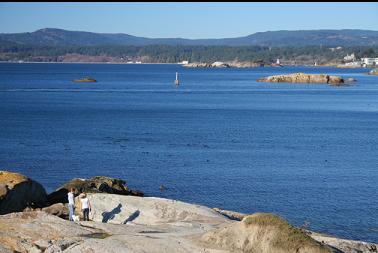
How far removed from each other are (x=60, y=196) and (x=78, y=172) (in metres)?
14.4

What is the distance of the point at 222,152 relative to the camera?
57656 mm

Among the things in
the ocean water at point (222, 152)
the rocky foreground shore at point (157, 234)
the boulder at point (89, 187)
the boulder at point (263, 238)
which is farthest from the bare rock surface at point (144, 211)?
the ocean water at point (222, 152)

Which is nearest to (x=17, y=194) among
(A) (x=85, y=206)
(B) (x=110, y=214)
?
(A) (x=85, y=206)

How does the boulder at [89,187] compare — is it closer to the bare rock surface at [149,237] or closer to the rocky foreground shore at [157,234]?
the rocky foreground shore at [157,234]

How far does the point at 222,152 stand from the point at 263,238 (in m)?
35.6

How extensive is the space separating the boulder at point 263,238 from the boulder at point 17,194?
399 inches

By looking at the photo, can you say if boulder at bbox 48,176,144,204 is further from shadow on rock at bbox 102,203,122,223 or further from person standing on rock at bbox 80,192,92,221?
person standing on rock at bbox 80,192,92,221

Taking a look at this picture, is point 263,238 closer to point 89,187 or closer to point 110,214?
point 110,214

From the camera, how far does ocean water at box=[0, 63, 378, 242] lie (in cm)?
3978

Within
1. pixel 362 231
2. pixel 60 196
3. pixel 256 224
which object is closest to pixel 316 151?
pixel 362 231

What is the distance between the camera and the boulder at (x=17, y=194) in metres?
29.7

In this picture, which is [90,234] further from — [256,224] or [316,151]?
[316,151]

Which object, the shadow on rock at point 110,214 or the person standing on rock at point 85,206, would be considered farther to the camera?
the shadow on rock at point 110,214

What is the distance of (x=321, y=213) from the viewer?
122 feet
